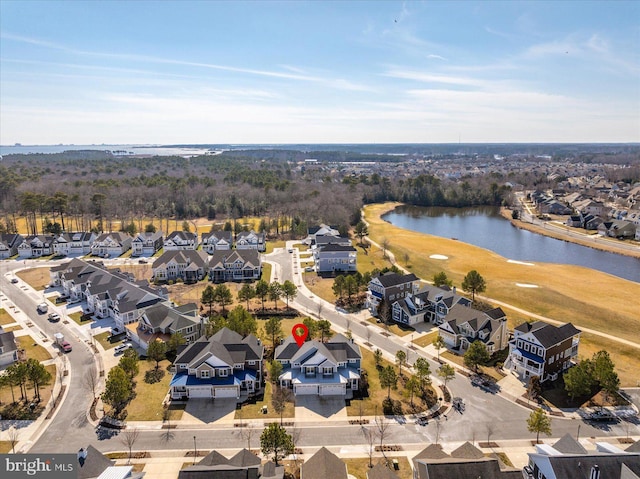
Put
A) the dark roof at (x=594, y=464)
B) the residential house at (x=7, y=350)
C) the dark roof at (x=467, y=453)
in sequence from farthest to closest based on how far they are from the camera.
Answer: the residential house at (x=7, y=350), the dark roof at (x=467, y=453), the dark roof at (x=594, y=464)

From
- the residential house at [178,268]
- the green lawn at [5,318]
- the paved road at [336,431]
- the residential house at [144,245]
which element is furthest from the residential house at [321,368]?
the residential house at [144,245]

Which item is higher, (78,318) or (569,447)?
(569,447)

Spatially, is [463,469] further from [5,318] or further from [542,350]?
[5,318]

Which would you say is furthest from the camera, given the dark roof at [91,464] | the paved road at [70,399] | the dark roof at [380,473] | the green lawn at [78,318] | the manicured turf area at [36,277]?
the manicured turf area at [36,277]

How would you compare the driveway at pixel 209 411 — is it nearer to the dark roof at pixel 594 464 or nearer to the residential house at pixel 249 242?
the dark roof at pixel 594 464

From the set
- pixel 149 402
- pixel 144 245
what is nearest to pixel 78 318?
pixel 149 402

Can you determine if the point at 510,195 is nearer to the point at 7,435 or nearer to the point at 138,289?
the point at 138,289
